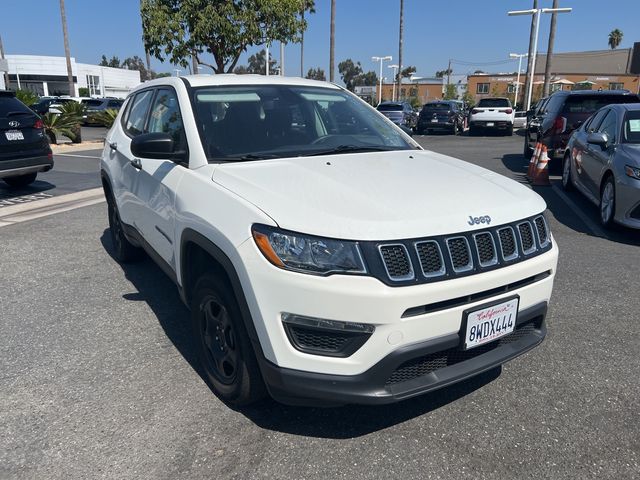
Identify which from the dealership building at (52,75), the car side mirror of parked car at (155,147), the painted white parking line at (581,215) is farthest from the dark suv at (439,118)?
the dealership building at (52,75)

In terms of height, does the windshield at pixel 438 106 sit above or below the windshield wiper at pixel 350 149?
below

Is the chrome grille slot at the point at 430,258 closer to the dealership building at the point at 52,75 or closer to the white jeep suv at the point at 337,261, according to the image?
the white jeep suv at the point at 337,261

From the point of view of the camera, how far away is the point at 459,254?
7.66 ft

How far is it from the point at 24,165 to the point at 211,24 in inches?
392

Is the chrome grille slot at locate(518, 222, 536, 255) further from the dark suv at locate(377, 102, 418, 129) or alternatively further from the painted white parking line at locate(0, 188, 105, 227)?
the dark suv at locate(377, 102, 418, 129)

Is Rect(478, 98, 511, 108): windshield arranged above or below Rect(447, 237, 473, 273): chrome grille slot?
above

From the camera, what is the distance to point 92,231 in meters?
6.55

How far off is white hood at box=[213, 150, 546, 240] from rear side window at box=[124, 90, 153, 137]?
1732mm

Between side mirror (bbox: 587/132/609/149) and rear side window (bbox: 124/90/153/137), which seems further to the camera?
side mirror (bbox: 587/132/609/149)

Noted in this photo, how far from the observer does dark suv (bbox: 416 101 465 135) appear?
2417 cm

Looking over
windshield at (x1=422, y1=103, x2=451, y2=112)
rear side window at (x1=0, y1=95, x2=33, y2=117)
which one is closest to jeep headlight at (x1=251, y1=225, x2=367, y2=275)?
rear side window at (x1=0, y1=95, x2=33, y2=117)

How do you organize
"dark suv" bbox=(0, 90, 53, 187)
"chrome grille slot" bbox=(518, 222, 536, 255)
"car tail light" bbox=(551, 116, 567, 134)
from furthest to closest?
1. "car tail light" bbox=(551, 116, 567, 134)
2. "dark suv" bbox=(0, 90, 53, 187)
3. "chrome grille slot" bbox=(518, 222, 536, 255)

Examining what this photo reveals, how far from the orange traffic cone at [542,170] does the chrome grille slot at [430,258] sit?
8.20 metres

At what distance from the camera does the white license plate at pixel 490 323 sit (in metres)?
2.38
